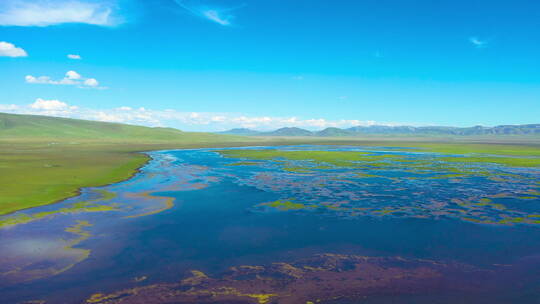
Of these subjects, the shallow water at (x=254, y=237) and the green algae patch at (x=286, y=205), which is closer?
the shallow water at (x=254, y=237)

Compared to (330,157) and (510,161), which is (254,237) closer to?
(330,157)

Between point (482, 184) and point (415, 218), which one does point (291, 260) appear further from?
point (482, 184)

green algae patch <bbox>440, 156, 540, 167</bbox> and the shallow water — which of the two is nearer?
the shallow water

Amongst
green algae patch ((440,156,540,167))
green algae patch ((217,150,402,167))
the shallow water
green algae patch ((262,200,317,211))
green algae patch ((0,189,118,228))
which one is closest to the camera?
the shallow water

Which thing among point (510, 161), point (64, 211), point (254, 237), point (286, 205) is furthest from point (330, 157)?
point (64, 211)

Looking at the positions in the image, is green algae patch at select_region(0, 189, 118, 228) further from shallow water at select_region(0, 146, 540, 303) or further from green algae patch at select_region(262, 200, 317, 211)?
green algae patch at select_region(262, 200, 317, 211)

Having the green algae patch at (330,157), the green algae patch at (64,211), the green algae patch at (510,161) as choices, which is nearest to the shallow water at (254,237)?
the green algae patch at (64,211)

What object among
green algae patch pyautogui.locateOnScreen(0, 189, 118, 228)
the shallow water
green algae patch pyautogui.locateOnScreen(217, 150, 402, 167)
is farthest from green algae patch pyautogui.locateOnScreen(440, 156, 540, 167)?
green algae patch pyautogui.locateOnScreen(0, 189, 118, 228)

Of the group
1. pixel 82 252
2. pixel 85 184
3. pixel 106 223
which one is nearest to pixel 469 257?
pixel 82 252

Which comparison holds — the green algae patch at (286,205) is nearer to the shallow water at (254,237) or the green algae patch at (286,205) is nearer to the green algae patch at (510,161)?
the shallow water at (254,237)

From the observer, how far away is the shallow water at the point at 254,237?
43.9ft

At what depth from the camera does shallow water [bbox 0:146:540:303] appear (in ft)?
43.9

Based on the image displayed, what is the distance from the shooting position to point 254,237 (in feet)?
62.4

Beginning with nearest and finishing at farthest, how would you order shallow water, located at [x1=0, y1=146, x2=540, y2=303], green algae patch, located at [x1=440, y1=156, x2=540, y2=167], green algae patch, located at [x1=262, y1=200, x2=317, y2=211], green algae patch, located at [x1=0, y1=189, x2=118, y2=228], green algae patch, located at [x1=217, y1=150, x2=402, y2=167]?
1. shallow water, located at [x1=0, y1=146, x2=540, y2=303]
2. green algae patch, located at [x1=0, y1=189, x2=118, y2=228]
3. green algae patch, located at [x1=262, y1=200, x2=317, y2=211]
4. green algae patch, located at [x1=440, y1=156, x2=540, y2=167]
5. green algae patch, located at [x1=217, y1=150, x2=402, y2=167]
